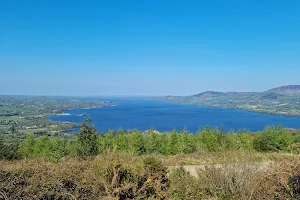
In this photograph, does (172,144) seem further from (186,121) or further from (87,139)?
(186,121)

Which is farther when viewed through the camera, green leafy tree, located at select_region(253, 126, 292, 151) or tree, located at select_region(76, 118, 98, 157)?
green leafy tree, located at select_region(253, 126, 292, 151)

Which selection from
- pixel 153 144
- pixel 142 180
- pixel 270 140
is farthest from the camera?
pixel 270 140

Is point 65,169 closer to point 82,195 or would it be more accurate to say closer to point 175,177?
point 82,195

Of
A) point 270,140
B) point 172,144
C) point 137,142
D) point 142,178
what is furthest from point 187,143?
point 142,178

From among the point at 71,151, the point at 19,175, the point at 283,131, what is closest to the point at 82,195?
the point at 19,175

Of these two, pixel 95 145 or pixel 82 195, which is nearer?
pixel 82 195

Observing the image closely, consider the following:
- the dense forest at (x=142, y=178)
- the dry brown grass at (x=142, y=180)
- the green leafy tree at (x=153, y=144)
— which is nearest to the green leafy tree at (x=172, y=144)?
the green leafy tree at (x=153, y=144)

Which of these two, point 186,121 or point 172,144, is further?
point 186,121

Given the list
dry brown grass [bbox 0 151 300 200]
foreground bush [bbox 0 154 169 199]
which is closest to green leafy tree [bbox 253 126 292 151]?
dry brown grass [bbox 0 151 300 200]

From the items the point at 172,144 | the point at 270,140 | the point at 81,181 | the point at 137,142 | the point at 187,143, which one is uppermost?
the point at 81,181

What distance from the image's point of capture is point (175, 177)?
768cm

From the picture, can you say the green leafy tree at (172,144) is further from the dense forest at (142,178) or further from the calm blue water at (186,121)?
the calm blue water at (186,121)

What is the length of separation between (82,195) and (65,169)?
0.78 m

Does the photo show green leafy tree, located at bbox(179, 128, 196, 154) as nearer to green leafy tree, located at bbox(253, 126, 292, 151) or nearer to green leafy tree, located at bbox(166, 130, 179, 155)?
green leafy tree, located at bbox(166, 130, 179, 155)
